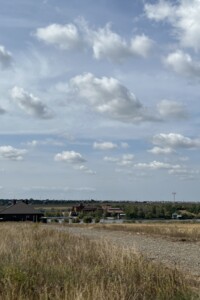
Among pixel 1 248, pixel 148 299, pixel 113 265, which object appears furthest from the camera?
pixel 1 248

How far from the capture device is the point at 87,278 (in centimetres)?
1016

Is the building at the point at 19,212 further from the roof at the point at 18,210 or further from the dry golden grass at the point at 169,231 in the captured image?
the dry golden grass at the point at 169,231

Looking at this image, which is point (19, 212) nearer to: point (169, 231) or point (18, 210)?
point (18, 210)

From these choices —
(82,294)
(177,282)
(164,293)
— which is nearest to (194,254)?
(177,282)

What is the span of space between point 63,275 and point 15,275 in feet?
3.62

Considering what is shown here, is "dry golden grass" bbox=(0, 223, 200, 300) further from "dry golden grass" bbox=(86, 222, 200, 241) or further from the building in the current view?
the building

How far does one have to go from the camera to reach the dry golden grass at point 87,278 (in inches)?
343

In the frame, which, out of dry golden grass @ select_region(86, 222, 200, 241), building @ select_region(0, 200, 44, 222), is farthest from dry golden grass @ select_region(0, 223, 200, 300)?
building @ select_region(0, 200, 44, 222)

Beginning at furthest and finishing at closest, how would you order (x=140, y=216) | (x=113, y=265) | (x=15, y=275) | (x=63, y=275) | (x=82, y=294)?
(x=140, y=216) < (x=113, y=265) < (x=63, y=275) < (x=15, y=275) < (x=82, y=294)

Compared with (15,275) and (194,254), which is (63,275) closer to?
(15,275)

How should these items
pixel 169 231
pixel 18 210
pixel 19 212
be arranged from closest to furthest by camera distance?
pixel 169 231, pixel 19 212, pixel 18 210

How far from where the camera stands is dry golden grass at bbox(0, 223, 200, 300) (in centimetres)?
872

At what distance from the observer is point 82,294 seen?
8.20 meters

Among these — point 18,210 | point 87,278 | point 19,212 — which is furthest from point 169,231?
point 18,210
